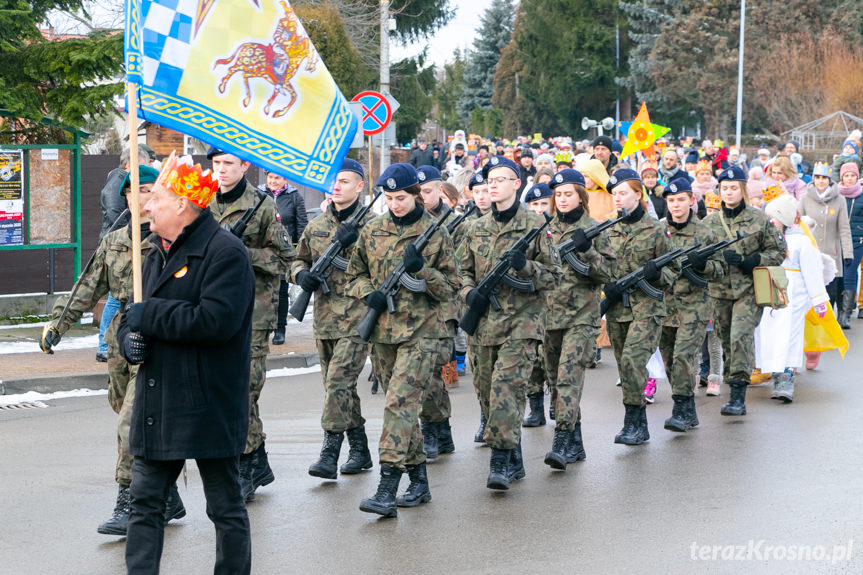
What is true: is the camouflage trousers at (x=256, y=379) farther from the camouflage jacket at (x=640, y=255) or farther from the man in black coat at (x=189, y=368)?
the camouflage jacket at (x=640, y=255)

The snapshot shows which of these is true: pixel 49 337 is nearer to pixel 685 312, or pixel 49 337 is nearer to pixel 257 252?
pixel 257 252

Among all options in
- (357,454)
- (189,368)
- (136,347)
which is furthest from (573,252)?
(136,347)

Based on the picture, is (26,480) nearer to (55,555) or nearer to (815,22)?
(55,555)

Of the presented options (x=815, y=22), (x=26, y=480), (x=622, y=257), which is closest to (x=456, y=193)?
(x=622, y=257)

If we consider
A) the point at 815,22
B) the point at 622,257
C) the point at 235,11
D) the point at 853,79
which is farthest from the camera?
the point at 815,22

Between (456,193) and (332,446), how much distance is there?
4599mm

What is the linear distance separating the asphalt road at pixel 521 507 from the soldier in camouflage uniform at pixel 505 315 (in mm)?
413

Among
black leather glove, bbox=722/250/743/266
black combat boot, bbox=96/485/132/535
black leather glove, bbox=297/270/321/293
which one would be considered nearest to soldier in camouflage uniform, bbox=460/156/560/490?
black leather glove, bbox=297/270/321/293

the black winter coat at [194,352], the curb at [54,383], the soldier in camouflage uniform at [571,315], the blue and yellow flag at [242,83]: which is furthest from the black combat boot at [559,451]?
the curb at [54,383]

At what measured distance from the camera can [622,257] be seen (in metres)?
9.39

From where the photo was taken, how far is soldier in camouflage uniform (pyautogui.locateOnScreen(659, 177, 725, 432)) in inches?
380

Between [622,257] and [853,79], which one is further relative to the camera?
[853,79]

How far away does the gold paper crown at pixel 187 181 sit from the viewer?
5203 mm

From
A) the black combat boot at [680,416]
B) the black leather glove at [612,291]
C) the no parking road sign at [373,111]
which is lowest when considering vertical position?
the black combat boot at [680,416]
